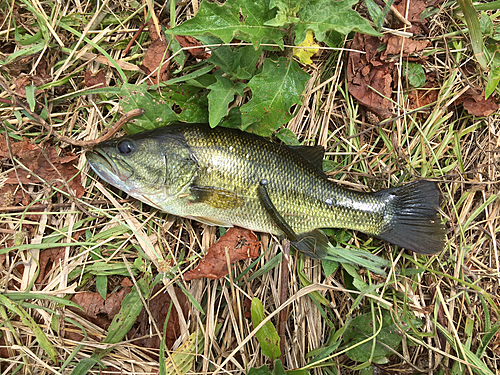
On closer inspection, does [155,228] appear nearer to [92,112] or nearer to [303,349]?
[92,112]

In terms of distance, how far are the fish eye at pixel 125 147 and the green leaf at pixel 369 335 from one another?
2.64 m

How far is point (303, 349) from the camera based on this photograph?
3.07m

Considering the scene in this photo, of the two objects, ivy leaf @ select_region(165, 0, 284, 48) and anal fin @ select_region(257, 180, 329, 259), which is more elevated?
ivy leaf @ select_region(165, 0, 284, 48)

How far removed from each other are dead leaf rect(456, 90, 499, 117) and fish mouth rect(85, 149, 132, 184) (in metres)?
3.46

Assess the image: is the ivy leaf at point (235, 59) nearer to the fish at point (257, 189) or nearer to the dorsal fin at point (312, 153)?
the fish at point (257, 189)

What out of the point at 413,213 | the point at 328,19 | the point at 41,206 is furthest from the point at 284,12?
the point at 41,206

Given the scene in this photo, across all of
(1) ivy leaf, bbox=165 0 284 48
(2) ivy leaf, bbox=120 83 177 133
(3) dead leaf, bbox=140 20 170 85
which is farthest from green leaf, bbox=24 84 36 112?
(1) ivy leaf, bbox=165 0 284 48

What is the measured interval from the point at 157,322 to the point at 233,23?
107 inches

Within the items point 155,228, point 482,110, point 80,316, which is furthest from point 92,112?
point 482,110

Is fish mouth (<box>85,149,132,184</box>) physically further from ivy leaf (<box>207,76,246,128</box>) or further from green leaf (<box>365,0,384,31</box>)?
green leaf (<box>365,0,384,31</box>)

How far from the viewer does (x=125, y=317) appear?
114 inches

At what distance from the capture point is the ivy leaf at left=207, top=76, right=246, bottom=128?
2738 mm

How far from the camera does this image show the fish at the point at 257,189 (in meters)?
2.88

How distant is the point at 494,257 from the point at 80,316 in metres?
4.15
